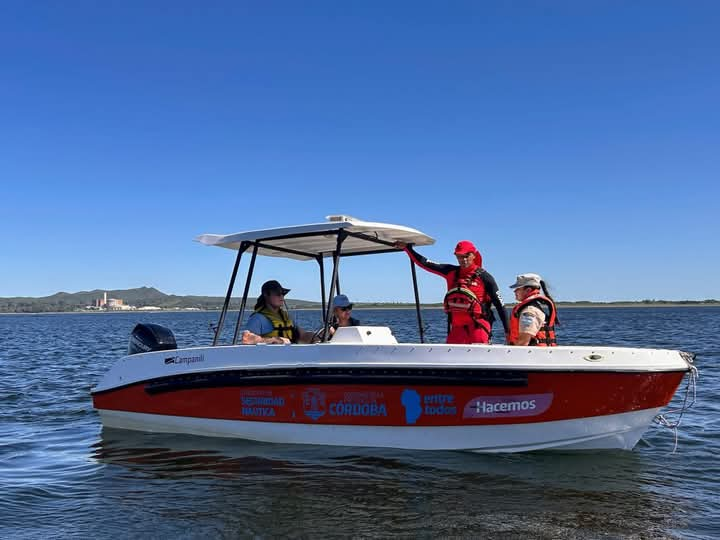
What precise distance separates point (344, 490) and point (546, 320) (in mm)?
2465

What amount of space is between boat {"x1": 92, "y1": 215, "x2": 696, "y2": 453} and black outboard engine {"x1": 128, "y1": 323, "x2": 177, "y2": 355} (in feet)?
0.93

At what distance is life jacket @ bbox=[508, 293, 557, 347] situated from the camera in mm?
6137

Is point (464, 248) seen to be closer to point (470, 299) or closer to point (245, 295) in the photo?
point (470, 299)

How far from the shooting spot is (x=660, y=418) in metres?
6.24

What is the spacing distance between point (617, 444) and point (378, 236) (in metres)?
3.31

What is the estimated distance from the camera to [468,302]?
21.5 ft

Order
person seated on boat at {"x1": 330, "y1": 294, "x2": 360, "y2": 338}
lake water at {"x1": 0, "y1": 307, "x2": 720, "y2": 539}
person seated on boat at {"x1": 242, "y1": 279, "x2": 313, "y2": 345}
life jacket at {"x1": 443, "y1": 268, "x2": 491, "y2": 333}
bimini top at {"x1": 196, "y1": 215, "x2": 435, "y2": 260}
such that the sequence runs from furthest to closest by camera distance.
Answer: person seated on boat at {"x1": 330, "y1": 294, "x2": 360, "y2": 338}
person seated on boat at {"x1": 242, "y1": 279, "x2": 313, "y2": 345}
bimini top at {"x1": 196, "y1": 215, "x2": 435, "y2": 260}
life jacket at {"x1": 443, "y1": 268, "x2": 491, "y2": 333}
lake water at {"x1": 0, "y1": 307, "x2": 720, "y2": 539}

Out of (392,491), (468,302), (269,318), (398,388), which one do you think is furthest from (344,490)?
(269,318)

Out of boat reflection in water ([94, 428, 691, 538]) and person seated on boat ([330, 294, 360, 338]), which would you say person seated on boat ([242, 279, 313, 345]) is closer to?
person seated on boat ([330, 294, 360, 338])

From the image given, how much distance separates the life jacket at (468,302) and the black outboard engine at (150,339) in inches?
141

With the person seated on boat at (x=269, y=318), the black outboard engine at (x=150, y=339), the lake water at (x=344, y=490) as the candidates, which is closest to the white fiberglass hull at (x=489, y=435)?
the lake water at (x=344, y=490)

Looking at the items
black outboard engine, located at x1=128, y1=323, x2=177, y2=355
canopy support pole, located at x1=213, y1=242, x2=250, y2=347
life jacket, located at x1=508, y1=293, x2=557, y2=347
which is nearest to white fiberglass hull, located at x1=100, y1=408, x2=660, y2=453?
life jacket, located at x1=508, y1=293, x2=557, y2=347

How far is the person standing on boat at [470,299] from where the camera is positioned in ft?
21.6

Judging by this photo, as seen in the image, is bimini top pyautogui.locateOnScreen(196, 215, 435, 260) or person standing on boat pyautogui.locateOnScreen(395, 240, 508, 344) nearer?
person standing on boat pyautogui.locateOnScreen(395, 240, 508, 344)
